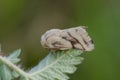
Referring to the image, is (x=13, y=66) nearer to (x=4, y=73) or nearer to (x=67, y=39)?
(x=4, y=73)

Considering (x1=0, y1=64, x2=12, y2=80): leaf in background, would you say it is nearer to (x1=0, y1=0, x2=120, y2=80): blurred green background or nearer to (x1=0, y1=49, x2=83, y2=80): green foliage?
(x1=0, y1=49, x2=83, y2=80): green foliage

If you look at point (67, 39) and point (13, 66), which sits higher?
point (67, 39)

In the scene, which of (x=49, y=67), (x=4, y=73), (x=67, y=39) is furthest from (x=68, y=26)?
(x=4, y=73)

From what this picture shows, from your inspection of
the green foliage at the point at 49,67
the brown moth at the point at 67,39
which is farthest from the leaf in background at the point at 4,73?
the brown moth at the point at 67,39

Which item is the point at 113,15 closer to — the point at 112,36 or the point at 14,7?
the point at 112,36

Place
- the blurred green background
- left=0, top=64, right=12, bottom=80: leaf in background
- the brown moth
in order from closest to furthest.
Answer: left=0, top=64, right=12, bottom=80: leaf in background < the brown moth < the blurred green background

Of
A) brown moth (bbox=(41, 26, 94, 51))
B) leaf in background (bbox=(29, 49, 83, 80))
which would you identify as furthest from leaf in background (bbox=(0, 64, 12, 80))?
brown moth (bbox=(41, 26, 94, 51))

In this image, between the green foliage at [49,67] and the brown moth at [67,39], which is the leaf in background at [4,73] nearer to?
the green foliage at [49,67]
